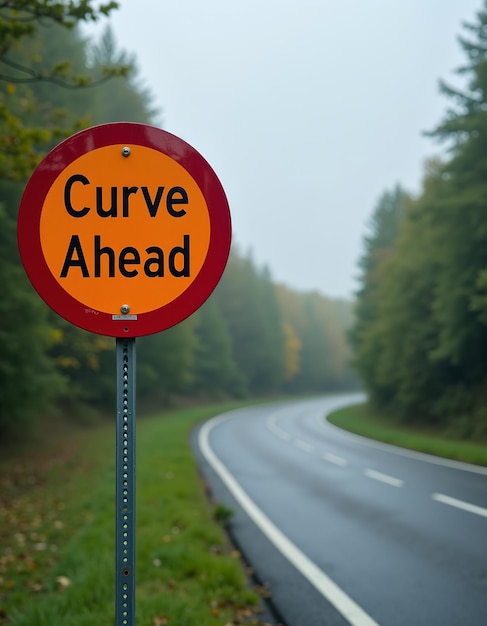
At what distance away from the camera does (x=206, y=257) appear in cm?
218

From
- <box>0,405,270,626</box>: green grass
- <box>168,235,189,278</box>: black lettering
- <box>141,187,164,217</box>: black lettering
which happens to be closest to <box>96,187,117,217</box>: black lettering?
<box>141,187,164,217</box>: black lettering

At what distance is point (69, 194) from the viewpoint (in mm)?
2164

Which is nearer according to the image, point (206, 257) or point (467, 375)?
point (206, 257)

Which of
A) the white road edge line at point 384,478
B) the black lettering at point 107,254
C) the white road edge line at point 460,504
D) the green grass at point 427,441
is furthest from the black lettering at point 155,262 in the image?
the green grass at point 427,441

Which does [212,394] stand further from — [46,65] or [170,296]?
[170,296]

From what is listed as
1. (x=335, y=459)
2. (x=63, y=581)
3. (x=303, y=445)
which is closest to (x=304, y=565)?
(x=63, y=581)

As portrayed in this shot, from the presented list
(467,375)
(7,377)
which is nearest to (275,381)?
(467,375)

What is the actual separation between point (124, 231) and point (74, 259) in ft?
0.64

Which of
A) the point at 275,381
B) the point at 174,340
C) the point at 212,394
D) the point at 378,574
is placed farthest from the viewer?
the point at 275,381

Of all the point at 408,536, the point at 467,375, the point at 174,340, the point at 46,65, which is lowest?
the point at 408,536

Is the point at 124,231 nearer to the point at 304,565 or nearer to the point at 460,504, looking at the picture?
the point at 304,565

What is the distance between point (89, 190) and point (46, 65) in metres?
22.0

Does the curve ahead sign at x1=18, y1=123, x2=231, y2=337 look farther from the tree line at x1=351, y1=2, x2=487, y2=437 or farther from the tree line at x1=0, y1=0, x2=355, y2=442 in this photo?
the tree line at x1=351, y1=2, x2=487, y2=437

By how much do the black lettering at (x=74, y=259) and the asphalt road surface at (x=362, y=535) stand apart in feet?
11.2
